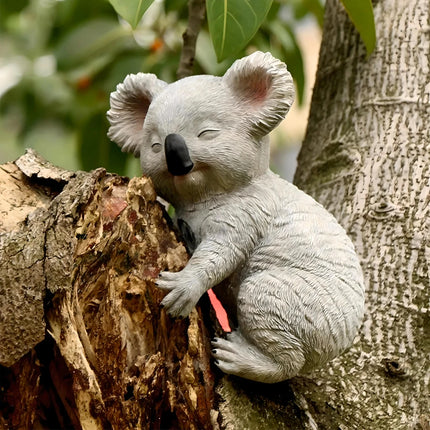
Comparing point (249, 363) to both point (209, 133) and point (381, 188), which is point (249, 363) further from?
point (381, 188)

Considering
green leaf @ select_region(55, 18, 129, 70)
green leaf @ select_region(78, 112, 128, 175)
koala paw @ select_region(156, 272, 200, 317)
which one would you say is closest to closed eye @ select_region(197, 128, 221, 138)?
koala paw @ select_region(156, 272, 200, 317)

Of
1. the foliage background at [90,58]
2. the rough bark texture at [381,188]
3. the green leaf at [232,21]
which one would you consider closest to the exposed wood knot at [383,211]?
the rough bark texture at [381,188]

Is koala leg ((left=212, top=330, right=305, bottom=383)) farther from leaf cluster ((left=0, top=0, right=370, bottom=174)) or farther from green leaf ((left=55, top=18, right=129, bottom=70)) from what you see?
green leaf ((left=55, top=18, right=129, bottom=70))

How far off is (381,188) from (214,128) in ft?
1.91

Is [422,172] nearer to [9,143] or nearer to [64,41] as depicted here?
[64,41]

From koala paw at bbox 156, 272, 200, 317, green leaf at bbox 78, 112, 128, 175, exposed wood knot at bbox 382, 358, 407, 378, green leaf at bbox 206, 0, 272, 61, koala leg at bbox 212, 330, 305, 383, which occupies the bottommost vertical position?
exposed wood knot at bbox 382, 358, 407, 378

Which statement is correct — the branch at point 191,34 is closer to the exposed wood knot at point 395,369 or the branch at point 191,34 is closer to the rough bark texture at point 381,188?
the rough bark texture at point 381,188

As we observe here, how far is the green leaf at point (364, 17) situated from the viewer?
1.62 m

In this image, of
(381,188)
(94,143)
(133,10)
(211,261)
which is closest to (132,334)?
(211,261)

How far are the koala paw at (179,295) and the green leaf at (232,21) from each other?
0.48 meters

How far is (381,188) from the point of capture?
65.0 inches

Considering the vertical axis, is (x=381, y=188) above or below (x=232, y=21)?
below

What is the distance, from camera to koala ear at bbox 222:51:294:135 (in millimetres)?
1219

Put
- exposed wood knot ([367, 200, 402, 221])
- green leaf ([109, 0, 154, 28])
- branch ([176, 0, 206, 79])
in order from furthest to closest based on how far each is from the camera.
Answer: branch ([176, 0, 206, 79]) → exposed wood knot ([367, 200, 402, 221]) → green leaf ([109, 0, 154, 28])
